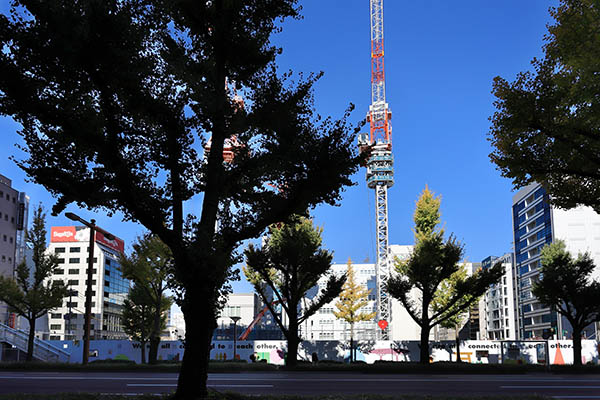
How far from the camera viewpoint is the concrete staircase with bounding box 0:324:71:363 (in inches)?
1310

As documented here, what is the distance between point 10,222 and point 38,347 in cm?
5526

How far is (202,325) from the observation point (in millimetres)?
8688

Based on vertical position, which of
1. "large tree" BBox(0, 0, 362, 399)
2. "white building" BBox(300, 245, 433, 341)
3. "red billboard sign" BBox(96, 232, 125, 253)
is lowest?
"white building" BBox(300, 245, 433, 341)

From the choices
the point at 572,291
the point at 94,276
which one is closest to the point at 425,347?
the point at 572,291

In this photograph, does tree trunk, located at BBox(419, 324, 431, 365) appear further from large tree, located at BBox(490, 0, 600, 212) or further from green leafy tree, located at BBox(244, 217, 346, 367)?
large tree, located at BBox(490, 0, 600, 212)

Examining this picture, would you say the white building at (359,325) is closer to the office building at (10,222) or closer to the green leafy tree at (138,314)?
the green leafy tree at (138,314)

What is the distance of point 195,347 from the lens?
868 cm

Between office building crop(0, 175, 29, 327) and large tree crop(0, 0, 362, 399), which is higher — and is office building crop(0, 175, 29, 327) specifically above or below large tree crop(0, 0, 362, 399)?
above

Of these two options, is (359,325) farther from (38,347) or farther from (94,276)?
(38,347)

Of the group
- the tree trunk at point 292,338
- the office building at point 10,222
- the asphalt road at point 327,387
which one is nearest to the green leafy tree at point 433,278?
the tree trunk at point 292,338

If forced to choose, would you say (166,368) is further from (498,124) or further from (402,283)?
(498,124)

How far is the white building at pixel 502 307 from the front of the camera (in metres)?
98.1

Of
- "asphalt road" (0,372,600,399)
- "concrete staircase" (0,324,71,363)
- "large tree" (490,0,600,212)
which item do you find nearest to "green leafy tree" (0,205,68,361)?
"concrete staircase" (0,324,71,363)

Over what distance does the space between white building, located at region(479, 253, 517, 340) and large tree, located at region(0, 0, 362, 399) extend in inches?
3694
